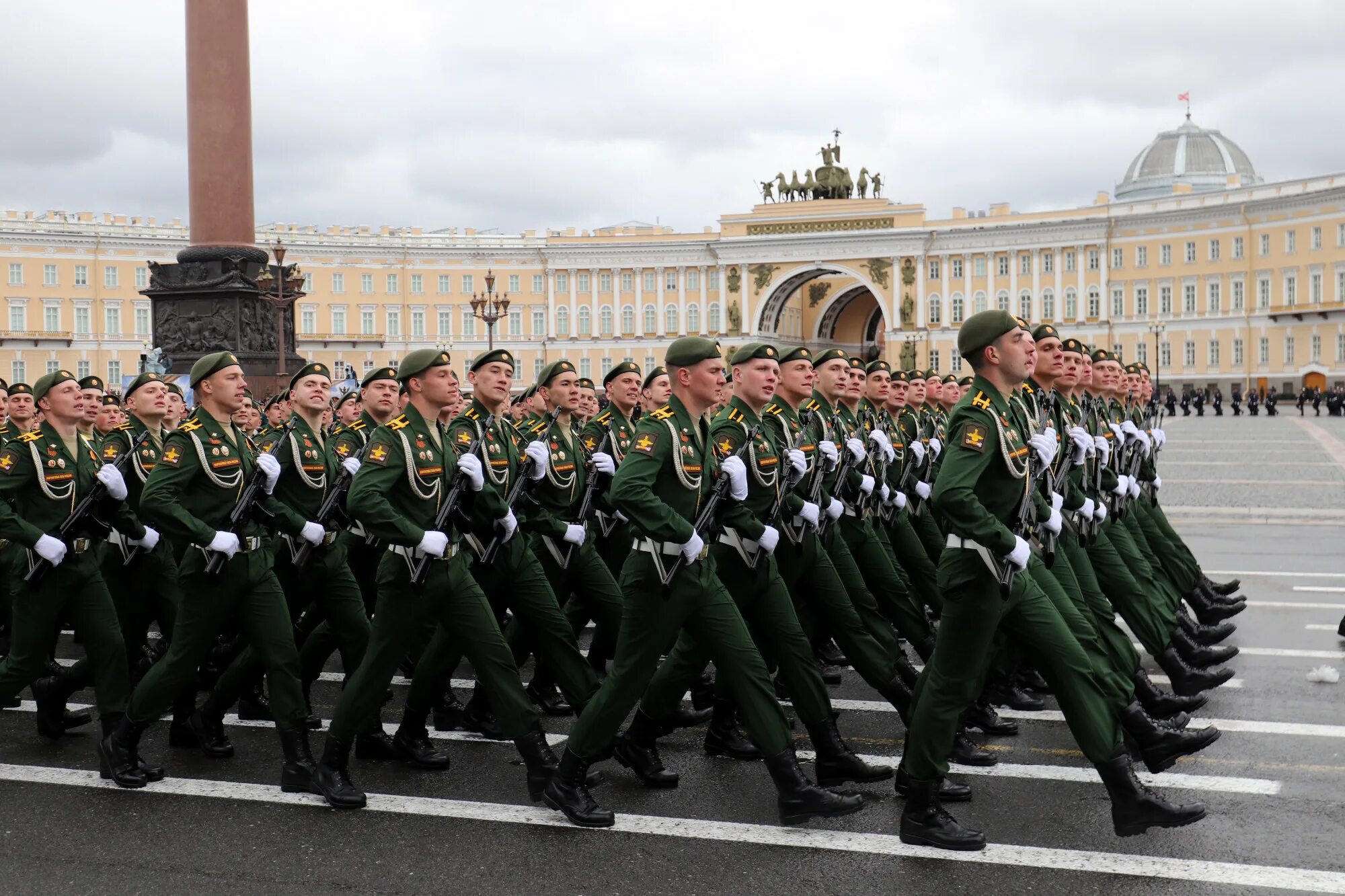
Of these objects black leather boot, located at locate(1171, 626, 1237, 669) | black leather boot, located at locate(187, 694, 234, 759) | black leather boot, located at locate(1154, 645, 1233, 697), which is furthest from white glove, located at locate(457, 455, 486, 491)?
black leather boot, located at locate(1171, 626, 1237, 669)

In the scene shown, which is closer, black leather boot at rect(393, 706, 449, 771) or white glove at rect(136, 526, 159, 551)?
black leather boot at rect(393, 706, 449, 771)

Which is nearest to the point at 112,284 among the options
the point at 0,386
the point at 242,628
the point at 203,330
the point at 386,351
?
the point at 386,351

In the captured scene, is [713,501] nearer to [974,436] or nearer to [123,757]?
[974,436]

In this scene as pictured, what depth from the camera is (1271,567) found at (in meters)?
13.5

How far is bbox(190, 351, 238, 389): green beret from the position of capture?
6.66m

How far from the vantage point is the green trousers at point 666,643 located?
5.69 metres

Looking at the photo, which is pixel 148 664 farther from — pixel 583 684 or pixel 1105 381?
pixel 1105 381

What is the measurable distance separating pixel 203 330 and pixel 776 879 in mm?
18925

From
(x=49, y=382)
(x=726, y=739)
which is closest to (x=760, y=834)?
(x=726, y=739)

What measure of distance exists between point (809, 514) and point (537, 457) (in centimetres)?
150

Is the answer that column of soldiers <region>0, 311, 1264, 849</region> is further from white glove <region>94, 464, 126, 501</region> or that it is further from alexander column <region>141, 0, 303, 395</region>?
alexander column <region>141, 0, 303, 395</region>

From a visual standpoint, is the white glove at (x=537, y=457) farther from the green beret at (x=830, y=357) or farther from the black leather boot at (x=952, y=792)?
the black leather boot at (x=952, y=792)

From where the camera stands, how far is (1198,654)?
8.52m

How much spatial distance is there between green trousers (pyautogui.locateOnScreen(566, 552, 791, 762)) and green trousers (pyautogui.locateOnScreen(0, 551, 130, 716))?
2.58 m
